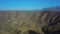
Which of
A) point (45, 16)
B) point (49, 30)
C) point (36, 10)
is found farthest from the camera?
point (36, 10)

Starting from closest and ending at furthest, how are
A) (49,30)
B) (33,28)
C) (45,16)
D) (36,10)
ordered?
1. (33,28)
2. (49,30)
3. (45,16)
4. (36,10)

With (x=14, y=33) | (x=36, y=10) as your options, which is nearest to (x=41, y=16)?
(x=36, y=10)

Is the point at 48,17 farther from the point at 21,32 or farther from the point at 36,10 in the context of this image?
the point at 21,32

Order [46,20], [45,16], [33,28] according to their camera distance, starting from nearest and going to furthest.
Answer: [33,28] → [46,20] → [45,16]

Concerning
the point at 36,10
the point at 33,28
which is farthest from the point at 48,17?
the point at 33,28

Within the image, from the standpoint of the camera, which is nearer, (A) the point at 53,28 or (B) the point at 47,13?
(A) the point at 53,28

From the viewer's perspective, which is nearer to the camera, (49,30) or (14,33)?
(14,33)

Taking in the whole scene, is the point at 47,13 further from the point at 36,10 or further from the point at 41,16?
the point at 36,10

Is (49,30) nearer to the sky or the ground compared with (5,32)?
nearer to the ground

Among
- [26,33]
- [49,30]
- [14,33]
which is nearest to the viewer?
[14,33]
